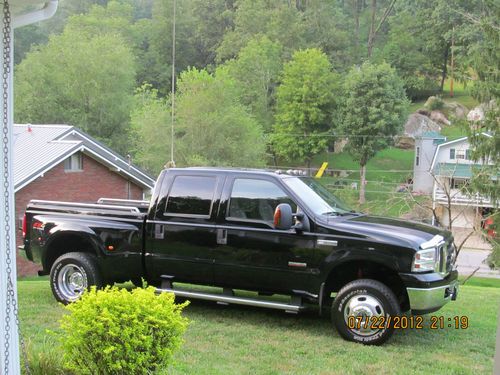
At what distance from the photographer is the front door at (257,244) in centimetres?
650

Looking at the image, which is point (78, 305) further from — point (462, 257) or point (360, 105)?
point (360, 105)

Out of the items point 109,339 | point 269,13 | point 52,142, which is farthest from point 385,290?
point 269,13

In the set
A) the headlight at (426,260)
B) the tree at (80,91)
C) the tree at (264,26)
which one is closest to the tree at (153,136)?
the tree at (80,91)

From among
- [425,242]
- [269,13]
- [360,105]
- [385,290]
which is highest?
[269,13]

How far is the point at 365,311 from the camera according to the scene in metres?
6.12

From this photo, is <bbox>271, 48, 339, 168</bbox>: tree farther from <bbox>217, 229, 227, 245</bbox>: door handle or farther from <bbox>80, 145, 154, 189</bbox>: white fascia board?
<bbox>217, 229, 227, 245</bbox>: door handle

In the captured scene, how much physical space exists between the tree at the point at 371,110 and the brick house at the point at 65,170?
25.1 m

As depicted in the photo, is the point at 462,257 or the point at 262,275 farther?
the point at 462,257

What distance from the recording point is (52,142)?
25.1m

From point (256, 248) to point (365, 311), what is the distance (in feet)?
4.50

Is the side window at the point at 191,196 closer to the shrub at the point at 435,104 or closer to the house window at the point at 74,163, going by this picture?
the house window at the point at 74,163

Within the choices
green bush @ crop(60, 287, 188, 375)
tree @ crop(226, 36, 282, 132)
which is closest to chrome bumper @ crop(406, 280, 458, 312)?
green bush @ crop(60, 287, 188, 375)

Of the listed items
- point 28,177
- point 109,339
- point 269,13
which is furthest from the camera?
point 269,13

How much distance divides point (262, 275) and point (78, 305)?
2973 millimetres
